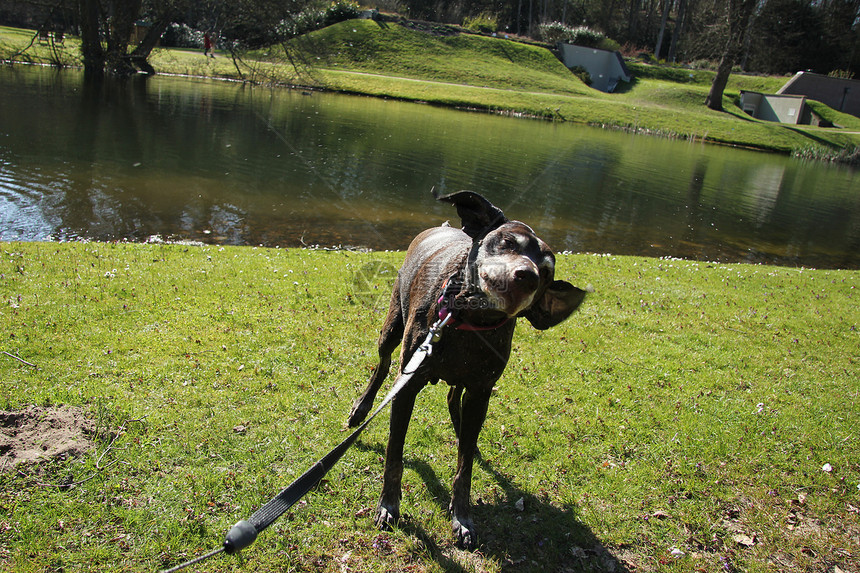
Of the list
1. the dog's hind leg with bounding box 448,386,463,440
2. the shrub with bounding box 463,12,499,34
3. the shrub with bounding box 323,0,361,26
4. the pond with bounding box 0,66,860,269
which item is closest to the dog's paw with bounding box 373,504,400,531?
the dog's hind leg with bounding box 448,386,463,440

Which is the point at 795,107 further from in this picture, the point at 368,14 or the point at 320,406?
the point at 320,406

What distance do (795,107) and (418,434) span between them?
72915mm

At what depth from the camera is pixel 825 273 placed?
14.6 meters

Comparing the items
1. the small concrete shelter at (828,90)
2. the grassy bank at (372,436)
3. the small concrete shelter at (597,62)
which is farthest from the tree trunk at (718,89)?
the grassy bank at (372,436)

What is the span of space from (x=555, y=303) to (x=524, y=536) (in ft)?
7.16

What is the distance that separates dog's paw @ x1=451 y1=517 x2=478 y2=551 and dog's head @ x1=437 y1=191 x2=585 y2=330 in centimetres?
183

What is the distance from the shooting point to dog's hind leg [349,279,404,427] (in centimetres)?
534

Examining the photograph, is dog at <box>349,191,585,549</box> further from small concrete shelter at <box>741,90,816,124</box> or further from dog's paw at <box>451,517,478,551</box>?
small concrete shelter at <box>741,90,816,124</box>

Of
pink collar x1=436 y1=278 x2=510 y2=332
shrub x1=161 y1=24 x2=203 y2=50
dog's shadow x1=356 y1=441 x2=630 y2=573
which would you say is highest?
shrub x1=161 y1=24 x2=203 y2=50

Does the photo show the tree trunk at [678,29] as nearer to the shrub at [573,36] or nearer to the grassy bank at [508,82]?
the shrub at [573,36]

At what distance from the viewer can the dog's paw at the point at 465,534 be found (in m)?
4.54

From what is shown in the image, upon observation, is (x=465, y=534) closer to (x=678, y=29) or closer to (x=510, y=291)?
(x=510, y=291)

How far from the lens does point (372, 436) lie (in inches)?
227

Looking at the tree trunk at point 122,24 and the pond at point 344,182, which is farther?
the tree trunk at point 122,24
